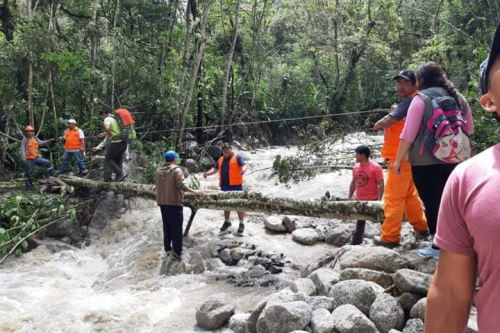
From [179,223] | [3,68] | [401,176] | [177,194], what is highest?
[3,68]

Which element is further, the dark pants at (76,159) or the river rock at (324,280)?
the dark pants at (76,159)

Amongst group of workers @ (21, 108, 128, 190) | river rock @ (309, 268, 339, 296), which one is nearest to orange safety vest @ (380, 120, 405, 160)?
river rock @ (309, 268, 339, 296)

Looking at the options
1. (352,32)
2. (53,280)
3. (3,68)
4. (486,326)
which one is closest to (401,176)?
(486,326)

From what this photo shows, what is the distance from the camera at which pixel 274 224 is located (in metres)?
9.14

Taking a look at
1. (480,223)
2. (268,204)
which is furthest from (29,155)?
(480,223)

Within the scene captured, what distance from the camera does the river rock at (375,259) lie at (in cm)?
459

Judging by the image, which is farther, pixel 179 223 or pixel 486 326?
pixel 179 223

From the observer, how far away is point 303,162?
44.0 ft

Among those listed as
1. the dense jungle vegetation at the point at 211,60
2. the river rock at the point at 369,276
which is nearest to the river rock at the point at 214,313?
the river rock at the point at 369,276

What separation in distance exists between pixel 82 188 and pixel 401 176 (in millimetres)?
8177

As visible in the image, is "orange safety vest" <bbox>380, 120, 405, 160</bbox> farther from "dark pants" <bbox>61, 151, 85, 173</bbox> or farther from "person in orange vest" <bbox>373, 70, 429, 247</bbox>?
"dark pants" <bbox>61, 151, 85, 173</bbox>

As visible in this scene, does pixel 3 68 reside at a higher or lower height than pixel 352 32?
lower

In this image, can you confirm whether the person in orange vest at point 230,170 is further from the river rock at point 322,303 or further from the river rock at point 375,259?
the river rock at point 322,303

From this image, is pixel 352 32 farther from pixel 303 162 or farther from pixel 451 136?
pixel 451 136
